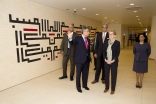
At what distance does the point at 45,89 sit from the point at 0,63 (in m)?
1.34

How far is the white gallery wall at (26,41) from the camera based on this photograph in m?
3.29

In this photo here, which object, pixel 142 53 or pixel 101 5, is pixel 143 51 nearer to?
pixel 142 53

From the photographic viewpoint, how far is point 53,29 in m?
4.91

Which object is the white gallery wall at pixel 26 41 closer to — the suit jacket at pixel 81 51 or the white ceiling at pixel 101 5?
the white ceiling at pixel 101 5

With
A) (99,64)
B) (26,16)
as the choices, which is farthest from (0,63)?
(99,64)

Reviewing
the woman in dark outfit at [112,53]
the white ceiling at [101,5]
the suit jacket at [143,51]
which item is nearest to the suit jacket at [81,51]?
the woman in dark outfit at [112,53]

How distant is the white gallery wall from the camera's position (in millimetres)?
3285

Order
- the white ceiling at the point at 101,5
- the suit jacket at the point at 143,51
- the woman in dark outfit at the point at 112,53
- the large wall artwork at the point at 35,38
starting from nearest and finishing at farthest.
Answer: the woman in dark outfit at the point at 112,53
the suit jacket at the point at 143,51
the large wall artwork at the point at 35,38
the white ceiling at the point at 101,5

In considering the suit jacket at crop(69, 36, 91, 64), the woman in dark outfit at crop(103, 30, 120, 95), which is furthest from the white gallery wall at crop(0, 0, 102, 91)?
the woman in dark outfit at crop(103, 30, 120, 95)

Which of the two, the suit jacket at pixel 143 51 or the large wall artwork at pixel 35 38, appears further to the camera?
the large wall artwork at pixel 35 38

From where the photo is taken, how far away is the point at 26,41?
382cm

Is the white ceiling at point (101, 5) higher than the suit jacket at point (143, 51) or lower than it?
higher

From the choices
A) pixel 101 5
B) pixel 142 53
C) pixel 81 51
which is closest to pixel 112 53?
pixel 81 51

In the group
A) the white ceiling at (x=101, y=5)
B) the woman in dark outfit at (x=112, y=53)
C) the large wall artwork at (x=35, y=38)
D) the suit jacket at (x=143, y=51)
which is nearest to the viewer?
the woman in dark outfit at (x=112, y=53)
